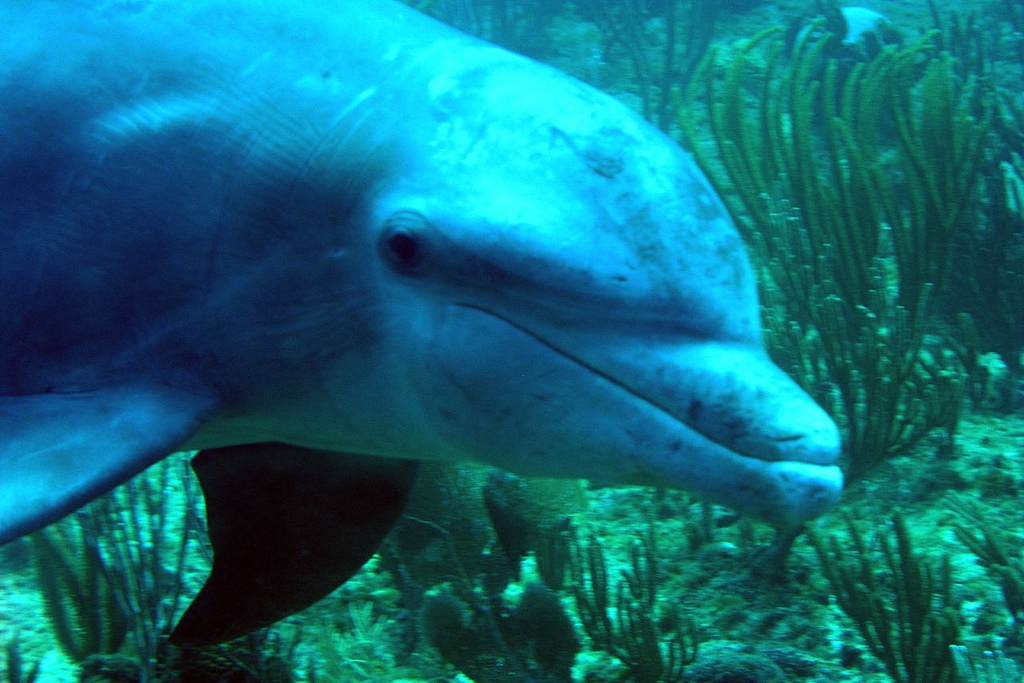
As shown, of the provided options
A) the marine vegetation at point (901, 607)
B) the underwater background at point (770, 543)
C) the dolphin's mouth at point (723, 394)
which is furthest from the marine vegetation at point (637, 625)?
the dolphin's mouth at point (723, 394)

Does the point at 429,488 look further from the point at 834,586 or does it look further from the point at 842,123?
the point at 842,123

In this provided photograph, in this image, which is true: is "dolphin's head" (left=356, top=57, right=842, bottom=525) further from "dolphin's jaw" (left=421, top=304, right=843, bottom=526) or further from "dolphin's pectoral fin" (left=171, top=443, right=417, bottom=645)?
"dolphin's pectoral fin" (left=171, top=443, right=417, bottom=645)

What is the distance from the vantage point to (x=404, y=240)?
1.68m

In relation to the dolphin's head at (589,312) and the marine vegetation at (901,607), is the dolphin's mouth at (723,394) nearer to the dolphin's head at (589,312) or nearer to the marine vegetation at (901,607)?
the dolphin's head at (589,312)

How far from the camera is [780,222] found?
485 centimetres

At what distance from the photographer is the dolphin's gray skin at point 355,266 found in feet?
5.16

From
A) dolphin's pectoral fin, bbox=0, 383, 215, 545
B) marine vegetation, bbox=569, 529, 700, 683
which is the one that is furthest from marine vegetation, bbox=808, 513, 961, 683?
dolphin's pectoral fin, bbox=0, 383, 215, 545

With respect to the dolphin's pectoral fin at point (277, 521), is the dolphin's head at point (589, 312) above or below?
above

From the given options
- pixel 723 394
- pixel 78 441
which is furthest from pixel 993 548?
pixel 78 441

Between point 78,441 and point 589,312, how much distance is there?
1106 mm

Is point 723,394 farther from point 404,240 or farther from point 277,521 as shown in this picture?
point 277,521

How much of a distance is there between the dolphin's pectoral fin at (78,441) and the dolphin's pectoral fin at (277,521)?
0.73 meters

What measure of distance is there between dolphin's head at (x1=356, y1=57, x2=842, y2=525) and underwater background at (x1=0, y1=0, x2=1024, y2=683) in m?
1.69

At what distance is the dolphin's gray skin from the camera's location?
1.57 metres
